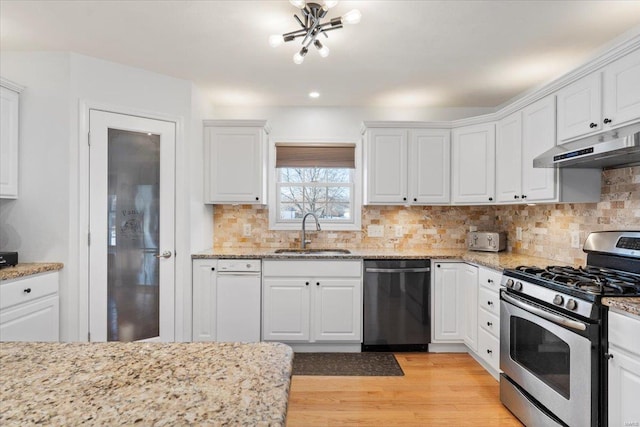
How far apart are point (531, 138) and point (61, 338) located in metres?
3.91

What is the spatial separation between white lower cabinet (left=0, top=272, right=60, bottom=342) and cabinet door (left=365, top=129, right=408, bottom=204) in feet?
9.11

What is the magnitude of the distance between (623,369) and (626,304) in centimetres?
29

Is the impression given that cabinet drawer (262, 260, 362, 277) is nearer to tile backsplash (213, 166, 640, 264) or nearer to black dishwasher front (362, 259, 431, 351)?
black dishwasher front (362, 259, 431, 351)

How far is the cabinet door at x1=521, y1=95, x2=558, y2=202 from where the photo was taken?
2492mm

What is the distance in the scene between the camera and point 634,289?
1684 mm

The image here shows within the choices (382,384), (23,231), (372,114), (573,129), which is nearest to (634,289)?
(573,129)

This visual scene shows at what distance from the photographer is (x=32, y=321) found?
7.72 ft

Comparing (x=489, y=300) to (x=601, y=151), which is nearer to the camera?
(x=601, y=151)

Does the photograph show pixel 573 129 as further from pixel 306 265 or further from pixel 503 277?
pixel 306 265

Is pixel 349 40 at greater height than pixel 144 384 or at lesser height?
greater

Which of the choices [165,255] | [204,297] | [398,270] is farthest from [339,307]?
[165,255]

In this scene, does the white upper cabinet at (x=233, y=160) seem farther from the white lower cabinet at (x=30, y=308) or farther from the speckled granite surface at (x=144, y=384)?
the speckled granite surface at (x=144, y=384)

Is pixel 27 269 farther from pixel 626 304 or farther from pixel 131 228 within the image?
pixel 626 304

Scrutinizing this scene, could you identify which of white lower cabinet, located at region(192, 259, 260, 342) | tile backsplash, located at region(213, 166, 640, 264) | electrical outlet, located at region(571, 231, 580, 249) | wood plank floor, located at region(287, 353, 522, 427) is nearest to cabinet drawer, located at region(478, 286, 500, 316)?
wood plank floor, located at region(287, 353, 522, 427)
